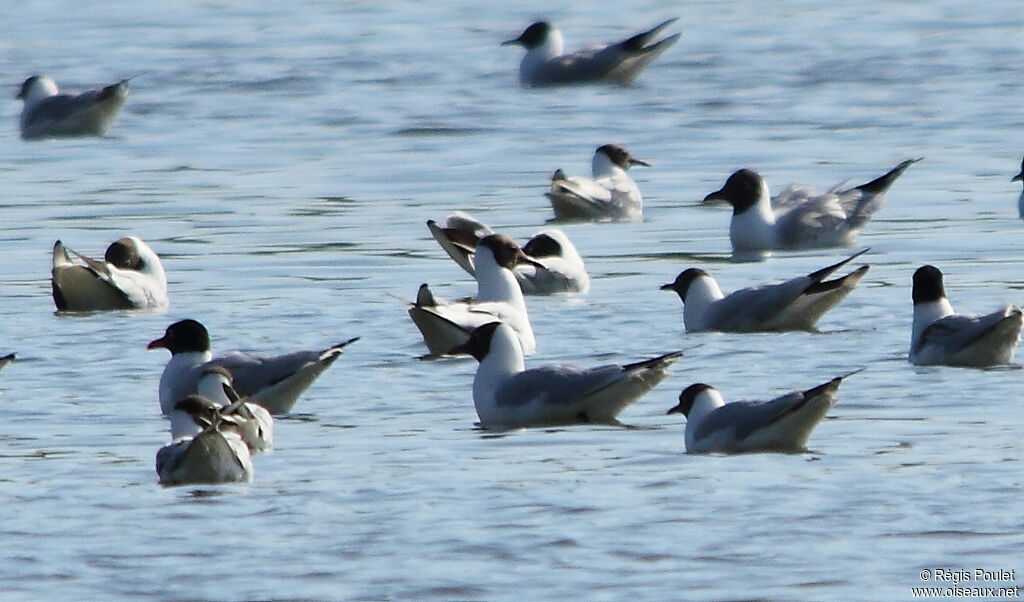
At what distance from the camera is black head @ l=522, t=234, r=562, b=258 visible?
16.8 meters

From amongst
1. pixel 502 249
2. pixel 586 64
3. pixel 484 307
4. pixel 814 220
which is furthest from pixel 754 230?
pixel 586 64

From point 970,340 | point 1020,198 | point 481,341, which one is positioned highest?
point 481,341

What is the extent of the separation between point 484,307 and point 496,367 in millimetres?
2293

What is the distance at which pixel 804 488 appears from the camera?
10242mm

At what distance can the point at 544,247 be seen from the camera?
55.3 ft

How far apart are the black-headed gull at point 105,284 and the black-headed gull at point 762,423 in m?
6.10

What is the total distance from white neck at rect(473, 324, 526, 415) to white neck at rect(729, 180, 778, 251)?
663 centimetres

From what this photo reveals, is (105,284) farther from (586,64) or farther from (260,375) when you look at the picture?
(586,64)

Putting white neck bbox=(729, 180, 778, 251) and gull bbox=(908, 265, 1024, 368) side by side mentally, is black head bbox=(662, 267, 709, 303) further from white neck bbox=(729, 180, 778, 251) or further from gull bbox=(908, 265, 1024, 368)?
white neck bbox=(729, 180, 778, 251)

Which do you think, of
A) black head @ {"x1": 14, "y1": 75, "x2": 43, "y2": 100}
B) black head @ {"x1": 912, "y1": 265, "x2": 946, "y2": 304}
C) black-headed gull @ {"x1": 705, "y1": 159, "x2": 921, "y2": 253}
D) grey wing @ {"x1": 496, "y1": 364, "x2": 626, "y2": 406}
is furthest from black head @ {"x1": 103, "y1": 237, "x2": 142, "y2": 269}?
black head @ {"x1": 14, "y1": 75, "x2": 43, "y2": 100}

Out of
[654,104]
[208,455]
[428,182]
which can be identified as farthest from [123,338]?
[654,104]

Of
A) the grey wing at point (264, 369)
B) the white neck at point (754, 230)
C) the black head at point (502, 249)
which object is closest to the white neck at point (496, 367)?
the grey wing at point (264, 369)

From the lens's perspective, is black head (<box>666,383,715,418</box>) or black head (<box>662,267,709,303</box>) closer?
black head (<box>666,383,715,418</box>)

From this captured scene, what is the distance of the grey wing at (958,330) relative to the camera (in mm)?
12938
